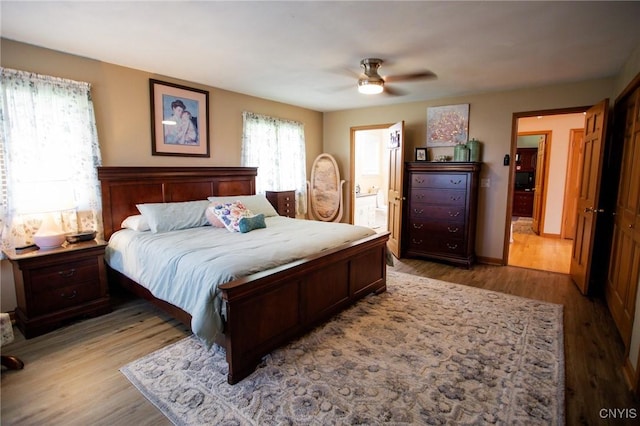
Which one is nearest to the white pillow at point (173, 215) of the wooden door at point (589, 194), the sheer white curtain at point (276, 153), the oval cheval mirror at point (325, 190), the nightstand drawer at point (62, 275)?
the nightstand drawer at point (62, 275)

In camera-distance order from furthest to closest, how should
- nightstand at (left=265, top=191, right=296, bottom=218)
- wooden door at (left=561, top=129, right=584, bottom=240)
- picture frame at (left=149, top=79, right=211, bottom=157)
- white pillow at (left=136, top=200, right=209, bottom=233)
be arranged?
1. wooden door at (left=561, top=129, right=584, bottom=240)
2. nightstand at (left=265, top=191, right=296, bottom=218)
3. picture frame at (left=149, top=79, right=211, bottom=157)
4. white pillow at (left=136, top=200, right=209, bottom=233)

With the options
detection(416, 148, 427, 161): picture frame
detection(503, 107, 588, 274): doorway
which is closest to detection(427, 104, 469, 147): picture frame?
detection(416, 148, 427, 161): picture frame

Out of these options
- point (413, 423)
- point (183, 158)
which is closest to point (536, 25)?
point (413, 423)

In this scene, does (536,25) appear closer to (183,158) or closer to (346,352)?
(346,352)

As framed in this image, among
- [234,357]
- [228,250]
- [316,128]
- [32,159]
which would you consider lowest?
[234,357]

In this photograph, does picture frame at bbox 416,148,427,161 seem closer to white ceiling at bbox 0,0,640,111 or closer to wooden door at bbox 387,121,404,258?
wooden door at bbox 387,121,404,258

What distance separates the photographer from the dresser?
14.6 feet

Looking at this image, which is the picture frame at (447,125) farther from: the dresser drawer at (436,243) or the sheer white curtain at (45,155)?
the sheer white curtain at (45,155)

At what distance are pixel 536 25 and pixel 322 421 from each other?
2.99 m

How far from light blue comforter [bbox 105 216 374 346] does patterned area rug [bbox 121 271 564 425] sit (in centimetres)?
39

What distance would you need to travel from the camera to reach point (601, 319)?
296cm

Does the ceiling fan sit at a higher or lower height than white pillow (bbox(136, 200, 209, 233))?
higher

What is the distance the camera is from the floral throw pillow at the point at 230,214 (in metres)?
3.39

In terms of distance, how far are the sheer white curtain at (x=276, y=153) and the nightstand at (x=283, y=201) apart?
0.25m
